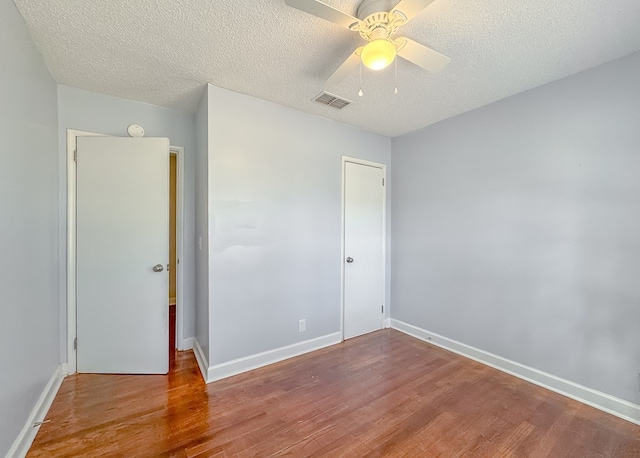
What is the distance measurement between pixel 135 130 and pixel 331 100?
1.88 metres

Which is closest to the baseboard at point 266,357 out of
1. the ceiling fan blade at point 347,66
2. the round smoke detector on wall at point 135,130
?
the round smoke detector on wall at point 135,130

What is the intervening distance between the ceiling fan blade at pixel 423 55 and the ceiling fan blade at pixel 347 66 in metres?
0.24

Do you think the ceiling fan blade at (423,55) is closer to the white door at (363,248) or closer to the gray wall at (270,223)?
the gray wall at (270,223)

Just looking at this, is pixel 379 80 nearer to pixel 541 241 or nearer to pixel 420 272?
pixel 541 241

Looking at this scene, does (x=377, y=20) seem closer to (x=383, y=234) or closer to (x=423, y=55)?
(x=423, y=55)

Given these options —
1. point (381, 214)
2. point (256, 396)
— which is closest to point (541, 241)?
point (381, 214)

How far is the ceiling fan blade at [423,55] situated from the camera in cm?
142

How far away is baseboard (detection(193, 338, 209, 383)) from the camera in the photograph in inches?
89.4

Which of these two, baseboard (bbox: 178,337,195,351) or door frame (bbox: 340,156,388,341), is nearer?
baseboard (bbox: 178,337,195,351)

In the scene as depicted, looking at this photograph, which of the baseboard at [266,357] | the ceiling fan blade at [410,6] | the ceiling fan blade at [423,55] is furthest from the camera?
the baseboard at [266,357]

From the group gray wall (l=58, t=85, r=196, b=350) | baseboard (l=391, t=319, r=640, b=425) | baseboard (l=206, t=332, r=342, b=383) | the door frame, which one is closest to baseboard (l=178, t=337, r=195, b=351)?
gray wall (l=58, t=85, r=196, b=350)

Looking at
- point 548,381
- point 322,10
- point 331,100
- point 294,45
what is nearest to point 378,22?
point 322,10

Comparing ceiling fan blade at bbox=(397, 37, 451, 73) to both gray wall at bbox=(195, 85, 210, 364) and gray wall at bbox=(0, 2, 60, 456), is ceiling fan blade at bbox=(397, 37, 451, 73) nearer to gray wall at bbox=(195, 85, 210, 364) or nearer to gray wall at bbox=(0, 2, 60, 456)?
gray wall at bbox=(195, 85, 210, 364)

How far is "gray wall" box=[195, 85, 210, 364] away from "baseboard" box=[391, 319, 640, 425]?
2.47 metres
